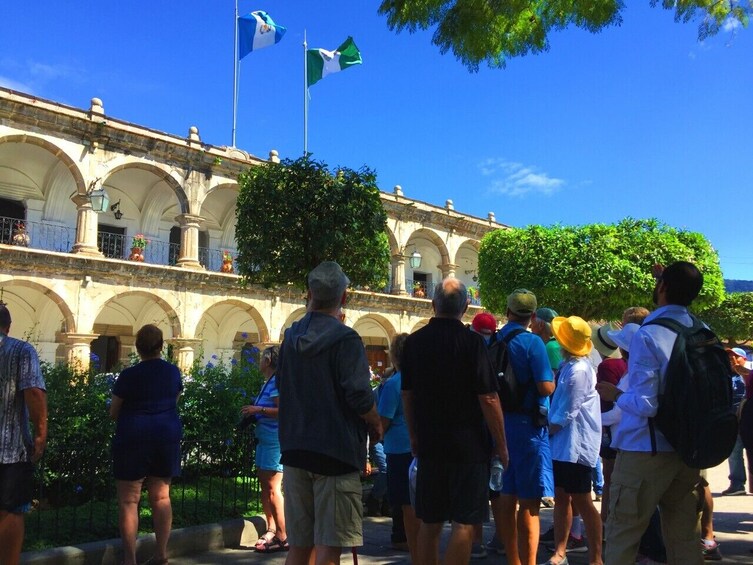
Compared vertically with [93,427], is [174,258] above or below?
above

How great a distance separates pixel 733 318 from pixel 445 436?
124ft

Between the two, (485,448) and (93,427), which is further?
(93,427)

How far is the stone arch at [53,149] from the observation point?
16.8 metres

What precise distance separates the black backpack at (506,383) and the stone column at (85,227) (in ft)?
52.0

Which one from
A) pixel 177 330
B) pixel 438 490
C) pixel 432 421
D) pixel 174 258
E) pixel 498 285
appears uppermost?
pixel 174 258

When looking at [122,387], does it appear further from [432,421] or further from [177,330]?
[177,330]

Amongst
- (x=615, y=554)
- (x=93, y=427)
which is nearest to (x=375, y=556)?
(x=615, y=554)

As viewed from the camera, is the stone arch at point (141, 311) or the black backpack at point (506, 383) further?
the stone arch at point (141, 311)

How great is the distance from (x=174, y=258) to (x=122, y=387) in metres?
18.6

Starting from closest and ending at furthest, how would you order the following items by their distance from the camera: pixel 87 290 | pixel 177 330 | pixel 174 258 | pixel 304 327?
1. pixel 304 327
2. pixel 87 290
3. pixel 177 330
4. pixel 174 258

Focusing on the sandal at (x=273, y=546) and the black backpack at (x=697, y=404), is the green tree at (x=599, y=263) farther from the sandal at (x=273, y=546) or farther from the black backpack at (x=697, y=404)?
the black backpack at (x=697, y=404)

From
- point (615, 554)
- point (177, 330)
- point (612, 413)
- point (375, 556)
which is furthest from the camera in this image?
point (177, 330)

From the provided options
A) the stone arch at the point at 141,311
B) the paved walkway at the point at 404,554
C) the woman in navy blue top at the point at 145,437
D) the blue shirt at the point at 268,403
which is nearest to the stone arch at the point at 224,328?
the stone arch at the point at 141,311

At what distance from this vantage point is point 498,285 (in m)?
20.2
